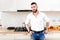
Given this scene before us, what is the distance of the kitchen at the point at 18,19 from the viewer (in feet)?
11.6

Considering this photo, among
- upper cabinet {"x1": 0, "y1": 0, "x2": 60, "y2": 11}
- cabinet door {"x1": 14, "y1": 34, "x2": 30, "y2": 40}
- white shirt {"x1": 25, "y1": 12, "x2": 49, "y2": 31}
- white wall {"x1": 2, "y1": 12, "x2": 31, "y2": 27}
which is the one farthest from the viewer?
white wall {"x1": 2, "y1": 12, "x2": 31, "y2": 27}

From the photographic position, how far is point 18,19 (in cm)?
420

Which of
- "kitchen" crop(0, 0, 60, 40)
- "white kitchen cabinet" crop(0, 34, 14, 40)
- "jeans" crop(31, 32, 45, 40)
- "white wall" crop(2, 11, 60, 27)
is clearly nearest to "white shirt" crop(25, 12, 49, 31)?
"jeans" crop(31, 32, 45, 40)

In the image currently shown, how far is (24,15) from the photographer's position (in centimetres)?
418

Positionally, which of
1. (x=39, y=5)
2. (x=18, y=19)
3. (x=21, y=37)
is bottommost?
(x=21, y=37)

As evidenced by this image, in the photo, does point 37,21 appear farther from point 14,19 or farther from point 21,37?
point 14,19

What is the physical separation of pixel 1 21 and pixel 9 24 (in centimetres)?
23

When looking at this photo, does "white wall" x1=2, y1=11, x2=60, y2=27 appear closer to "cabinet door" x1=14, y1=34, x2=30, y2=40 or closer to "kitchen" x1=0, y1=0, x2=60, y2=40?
"kitchen" x1=0, y1=0, x2=60, y2=40

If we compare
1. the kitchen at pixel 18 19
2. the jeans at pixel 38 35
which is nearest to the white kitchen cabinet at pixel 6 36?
the kitchen at pixel 18 19

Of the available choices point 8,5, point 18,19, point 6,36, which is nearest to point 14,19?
point 18,19

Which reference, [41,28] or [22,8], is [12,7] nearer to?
[22,8]

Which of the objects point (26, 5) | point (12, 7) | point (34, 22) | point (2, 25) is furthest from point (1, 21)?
point (34, 22)

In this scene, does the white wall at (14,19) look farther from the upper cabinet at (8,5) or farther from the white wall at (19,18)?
the upper cabinet at (8,5)

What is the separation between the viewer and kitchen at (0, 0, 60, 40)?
3.54 meters
